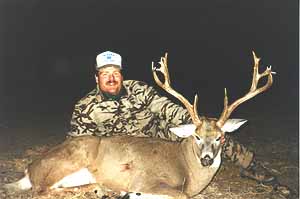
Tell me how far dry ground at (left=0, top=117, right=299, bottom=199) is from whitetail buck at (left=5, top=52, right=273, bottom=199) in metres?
0.21

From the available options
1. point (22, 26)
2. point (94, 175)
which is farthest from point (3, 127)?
point (22, 26)

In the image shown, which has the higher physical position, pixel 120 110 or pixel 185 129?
pixel 120 110

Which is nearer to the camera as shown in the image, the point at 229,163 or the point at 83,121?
the point at 83,121

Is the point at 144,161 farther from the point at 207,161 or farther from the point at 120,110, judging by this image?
the point at 120,110

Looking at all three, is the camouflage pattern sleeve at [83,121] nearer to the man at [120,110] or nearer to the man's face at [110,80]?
the man at [120,110]

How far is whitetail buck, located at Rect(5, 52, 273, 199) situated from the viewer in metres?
4.81

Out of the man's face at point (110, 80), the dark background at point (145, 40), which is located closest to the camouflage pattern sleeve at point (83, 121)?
the man's face at point (110, 80)

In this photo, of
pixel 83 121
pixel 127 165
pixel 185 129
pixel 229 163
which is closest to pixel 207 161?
pixel 185 129

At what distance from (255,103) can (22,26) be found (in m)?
14.7

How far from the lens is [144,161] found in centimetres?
507

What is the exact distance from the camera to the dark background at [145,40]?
73.6 ft

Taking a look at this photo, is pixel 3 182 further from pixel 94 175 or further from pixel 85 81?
pixel 85 81

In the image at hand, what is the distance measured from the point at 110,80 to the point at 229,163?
1936 millimetres

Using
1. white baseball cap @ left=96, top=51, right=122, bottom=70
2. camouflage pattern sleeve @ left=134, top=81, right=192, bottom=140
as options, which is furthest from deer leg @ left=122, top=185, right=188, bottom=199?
white baseball cap @ left=96, top=51, right=122, bottom=70
